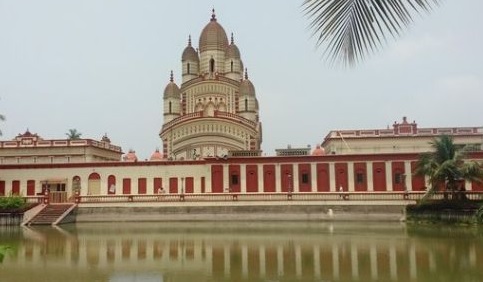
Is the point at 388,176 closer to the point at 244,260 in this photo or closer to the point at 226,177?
the point at 226,177

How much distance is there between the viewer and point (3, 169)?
47.5m

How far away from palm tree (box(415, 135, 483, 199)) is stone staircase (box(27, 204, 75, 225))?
79.5 ft

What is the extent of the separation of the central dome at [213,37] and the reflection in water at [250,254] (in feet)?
113

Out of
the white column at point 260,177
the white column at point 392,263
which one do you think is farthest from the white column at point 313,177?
the white column at point 392,263

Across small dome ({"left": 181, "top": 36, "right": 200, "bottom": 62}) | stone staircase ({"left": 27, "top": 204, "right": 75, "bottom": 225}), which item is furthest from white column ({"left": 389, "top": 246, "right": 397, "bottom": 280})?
small dome ({"left": 181, "top": 36, "right": 200, "bottom": 62})

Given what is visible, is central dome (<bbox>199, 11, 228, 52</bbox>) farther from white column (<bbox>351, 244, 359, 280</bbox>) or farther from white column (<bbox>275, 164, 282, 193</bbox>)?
white column (<bbox>351, 244, 359, 280</bbox>)

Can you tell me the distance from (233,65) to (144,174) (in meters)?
21.3

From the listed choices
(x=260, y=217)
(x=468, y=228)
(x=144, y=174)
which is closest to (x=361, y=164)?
(x=260, y=217)

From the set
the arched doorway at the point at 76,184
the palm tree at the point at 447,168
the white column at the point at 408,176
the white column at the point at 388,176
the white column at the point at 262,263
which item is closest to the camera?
the white column at the point at 262,263

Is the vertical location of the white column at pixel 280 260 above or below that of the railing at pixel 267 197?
below

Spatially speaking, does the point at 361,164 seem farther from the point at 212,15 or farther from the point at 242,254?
the point at 212,15

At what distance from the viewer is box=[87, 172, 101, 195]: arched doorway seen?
154 feet

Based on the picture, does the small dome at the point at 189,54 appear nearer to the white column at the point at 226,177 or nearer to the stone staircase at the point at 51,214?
the white column at the point at 226,177

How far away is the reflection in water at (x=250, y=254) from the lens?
1603 cm
